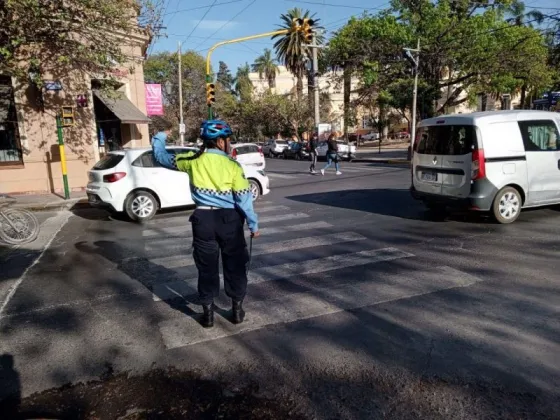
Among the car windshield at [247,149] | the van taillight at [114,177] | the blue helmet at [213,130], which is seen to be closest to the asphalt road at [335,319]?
the blue helmet at [213,130]

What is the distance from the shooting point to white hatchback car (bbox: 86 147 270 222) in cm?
937

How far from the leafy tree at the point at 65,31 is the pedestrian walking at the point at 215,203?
28.0 feet

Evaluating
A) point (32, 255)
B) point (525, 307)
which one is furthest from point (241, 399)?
point (32, 255)

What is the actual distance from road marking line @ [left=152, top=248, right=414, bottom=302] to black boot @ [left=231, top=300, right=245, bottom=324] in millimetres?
1012

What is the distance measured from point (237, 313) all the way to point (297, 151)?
103ft

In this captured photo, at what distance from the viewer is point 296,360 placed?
11.0 ft

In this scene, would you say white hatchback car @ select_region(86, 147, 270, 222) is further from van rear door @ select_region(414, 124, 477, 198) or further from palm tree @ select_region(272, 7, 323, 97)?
palm tree @ select_region(272, 7, 323, 97)

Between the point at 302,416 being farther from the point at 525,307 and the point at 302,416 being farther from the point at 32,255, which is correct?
the point at 32,255

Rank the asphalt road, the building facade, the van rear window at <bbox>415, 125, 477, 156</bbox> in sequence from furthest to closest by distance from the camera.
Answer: the building facade < the van rear window at <bbox>415, 125, 477, 156</bbox> < the asphalt road

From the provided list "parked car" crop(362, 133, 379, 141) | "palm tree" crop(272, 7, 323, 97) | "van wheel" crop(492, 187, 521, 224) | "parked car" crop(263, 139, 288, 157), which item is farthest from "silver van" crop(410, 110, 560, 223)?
"parked car" crop(362, 133, 379, 141)

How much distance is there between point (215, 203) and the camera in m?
3.72

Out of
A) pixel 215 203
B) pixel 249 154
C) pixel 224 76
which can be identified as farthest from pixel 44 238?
pixel 224 76

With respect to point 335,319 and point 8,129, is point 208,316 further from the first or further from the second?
point 8,129

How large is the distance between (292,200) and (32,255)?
252 inches
